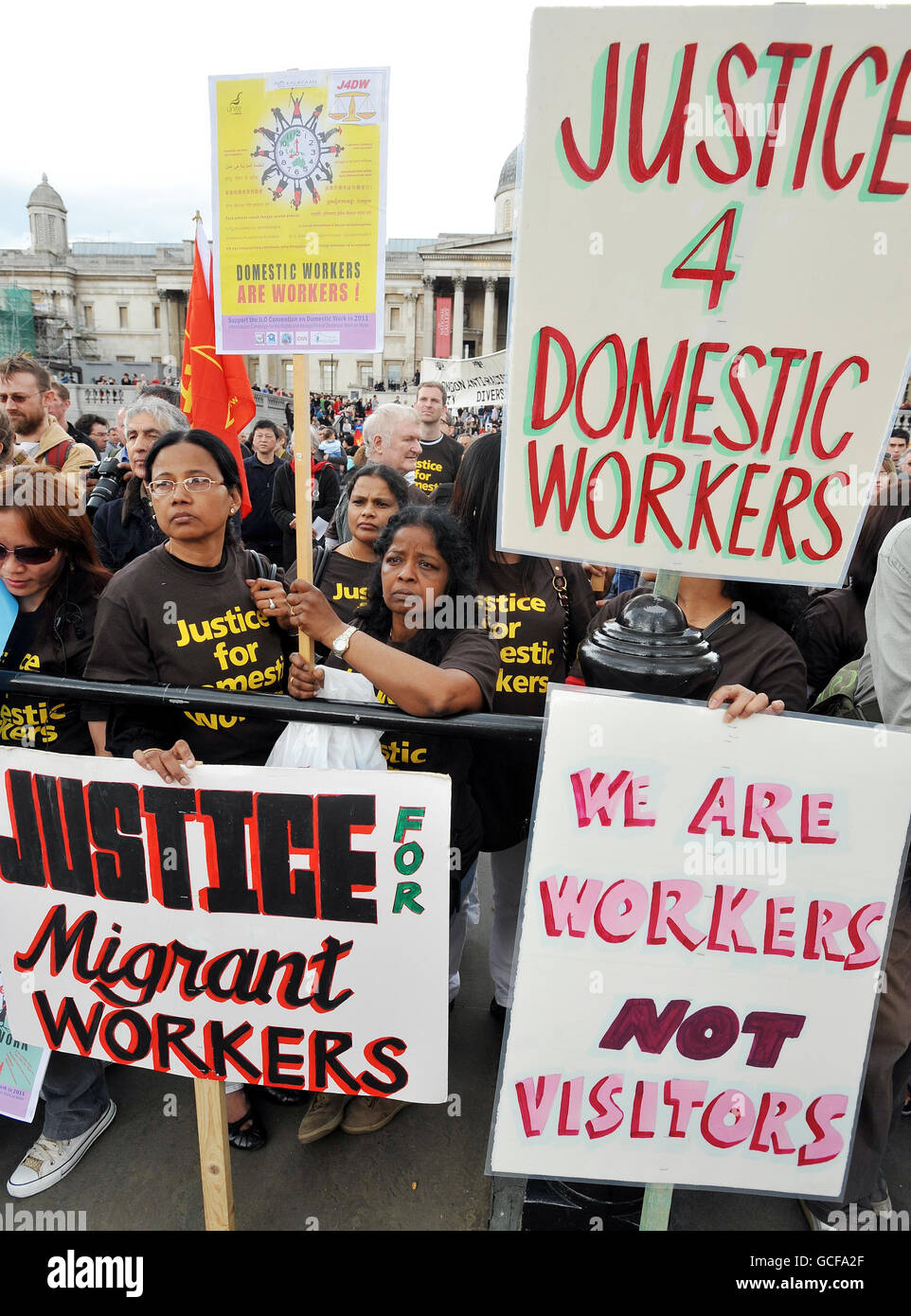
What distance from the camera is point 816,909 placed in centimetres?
147

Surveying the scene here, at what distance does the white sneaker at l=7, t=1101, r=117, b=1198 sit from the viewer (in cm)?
197

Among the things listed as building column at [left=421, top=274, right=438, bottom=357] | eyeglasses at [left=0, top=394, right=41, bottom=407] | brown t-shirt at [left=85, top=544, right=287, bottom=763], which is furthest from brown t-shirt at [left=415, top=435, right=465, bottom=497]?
building column at [left=421, top=274, right=438, bottom=357]

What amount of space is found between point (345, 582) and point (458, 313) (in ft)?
206

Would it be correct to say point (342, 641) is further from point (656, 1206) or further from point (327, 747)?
point (656, 1206)

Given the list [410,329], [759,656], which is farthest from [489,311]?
[759,656]

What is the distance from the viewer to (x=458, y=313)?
195 ft

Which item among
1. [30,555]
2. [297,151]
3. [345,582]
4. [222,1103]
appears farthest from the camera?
[345,582]

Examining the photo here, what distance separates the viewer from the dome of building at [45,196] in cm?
6581

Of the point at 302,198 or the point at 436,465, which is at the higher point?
the point at 302,198

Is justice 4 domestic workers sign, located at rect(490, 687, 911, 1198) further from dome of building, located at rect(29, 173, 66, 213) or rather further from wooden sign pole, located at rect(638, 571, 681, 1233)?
dome of building, located at rect(29, 173, 66, 213)

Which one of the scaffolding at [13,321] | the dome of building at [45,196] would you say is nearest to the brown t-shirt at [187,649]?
the scaffolding at [13,321]

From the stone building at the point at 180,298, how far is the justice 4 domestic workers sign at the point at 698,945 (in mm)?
58330

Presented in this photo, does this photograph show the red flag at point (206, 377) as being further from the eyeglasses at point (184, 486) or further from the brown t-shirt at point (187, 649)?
the brown t-shirt at point (187, 649)
